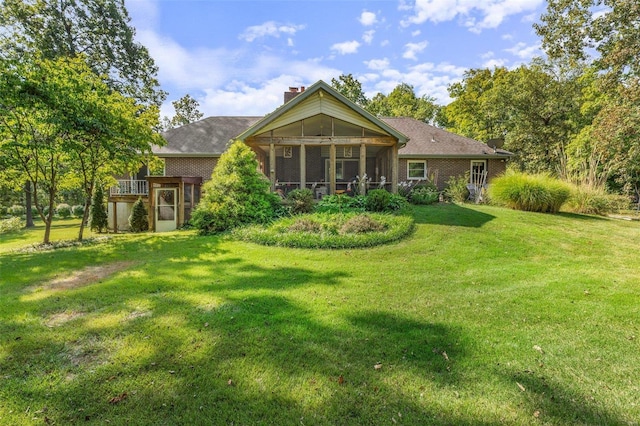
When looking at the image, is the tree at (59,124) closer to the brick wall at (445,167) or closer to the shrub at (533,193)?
the shrub at (533,193)

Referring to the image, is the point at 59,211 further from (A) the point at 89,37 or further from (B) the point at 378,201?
(B) the point at 378,201

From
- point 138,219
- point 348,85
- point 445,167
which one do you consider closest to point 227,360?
point 138,219

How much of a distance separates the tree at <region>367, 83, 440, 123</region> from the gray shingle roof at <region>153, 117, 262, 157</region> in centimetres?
2097

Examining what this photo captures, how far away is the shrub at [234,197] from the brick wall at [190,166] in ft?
23.2

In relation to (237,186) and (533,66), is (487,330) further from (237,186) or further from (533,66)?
(533,66)

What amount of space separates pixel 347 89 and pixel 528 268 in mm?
33150

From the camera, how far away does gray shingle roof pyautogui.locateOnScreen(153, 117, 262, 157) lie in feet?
58.3

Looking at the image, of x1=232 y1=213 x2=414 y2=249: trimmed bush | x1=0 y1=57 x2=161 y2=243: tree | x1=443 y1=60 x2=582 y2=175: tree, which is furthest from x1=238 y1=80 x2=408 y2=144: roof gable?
x1=443 y1=60 x2=582 y2=175: tree

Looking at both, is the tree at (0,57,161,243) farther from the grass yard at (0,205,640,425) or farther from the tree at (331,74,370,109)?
the tree at (331,74,370,109)

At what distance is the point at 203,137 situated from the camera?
63.3 ft

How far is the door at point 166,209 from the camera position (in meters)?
13.8

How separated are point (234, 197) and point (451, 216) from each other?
7.87 metres

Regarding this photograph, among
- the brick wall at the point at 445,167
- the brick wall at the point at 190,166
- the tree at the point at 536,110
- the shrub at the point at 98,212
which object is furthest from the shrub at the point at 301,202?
the tree at the point at 536,110

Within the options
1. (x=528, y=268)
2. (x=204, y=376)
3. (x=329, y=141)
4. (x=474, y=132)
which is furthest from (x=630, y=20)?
(x=204, y=376)
